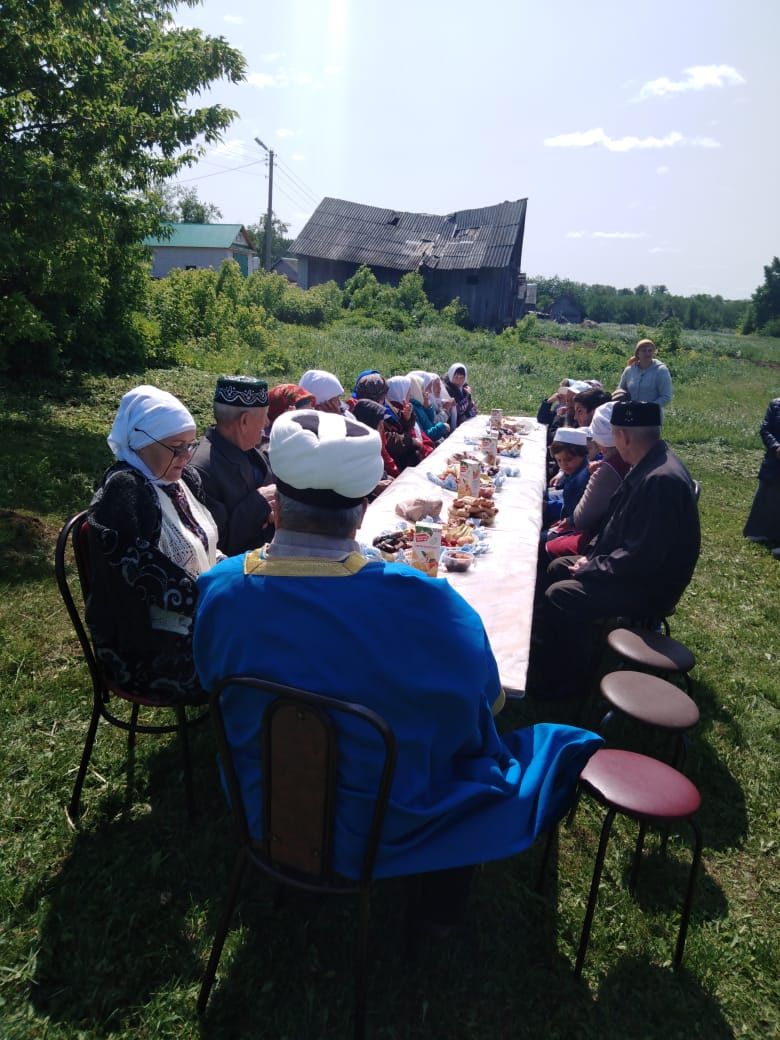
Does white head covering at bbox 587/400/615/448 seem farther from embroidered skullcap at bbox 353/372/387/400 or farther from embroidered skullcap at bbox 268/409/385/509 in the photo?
embroidered skullcap at bbox 268/409/385/509

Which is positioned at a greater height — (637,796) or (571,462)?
(571,462)

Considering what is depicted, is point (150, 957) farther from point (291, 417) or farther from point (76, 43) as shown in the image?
point (76, 43)

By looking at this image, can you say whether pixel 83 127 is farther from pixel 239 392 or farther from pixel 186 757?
pixel 186 757

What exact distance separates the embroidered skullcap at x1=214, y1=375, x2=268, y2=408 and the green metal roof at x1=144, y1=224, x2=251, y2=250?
45.6 m

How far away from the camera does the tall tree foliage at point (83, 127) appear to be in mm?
6359

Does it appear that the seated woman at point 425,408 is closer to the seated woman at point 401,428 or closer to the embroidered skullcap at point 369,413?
the seated woman at point 401,428

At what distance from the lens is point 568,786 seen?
2150mm

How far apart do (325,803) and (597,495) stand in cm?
320

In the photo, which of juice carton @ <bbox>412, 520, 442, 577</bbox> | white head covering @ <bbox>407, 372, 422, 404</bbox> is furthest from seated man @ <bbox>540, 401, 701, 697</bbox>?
white head covering @ <bbox>407, 372, 422, 404</bbox>

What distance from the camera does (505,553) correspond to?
11.8 feet

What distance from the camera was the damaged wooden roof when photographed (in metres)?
32.1

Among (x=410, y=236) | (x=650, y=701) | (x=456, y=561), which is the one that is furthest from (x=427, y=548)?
(x=410, y=236)

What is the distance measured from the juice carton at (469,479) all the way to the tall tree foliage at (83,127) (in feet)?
16.1

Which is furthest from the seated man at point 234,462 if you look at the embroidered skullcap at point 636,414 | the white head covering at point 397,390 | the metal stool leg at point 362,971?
the white head covering at point 397,390
